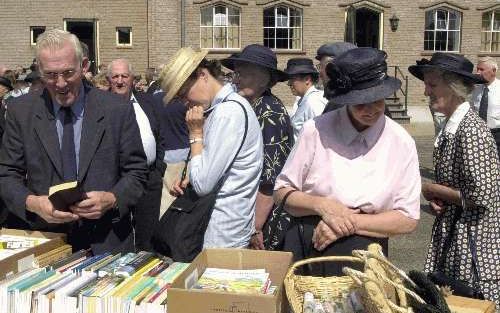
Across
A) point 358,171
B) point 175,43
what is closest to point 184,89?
point 358,171

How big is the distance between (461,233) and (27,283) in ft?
7.32

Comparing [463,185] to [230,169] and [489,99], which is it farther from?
[489,99]

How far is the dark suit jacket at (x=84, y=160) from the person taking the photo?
2.67 meters

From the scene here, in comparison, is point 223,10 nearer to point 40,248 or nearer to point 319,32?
point 319,32

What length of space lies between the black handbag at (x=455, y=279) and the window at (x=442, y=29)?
19816 millimetres

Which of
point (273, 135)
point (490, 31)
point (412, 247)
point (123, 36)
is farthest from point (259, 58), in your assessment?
point (490, 31)

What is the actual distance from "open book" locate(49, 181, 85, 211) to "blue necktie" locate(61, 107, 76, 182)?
0.82ft

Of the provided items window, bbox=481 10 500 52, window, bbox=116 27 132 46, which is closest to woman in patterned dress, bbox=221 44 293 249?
window, bbox=116 27 132 46

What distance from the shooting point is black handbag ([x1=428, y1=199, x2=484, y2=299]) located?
8.62 feet

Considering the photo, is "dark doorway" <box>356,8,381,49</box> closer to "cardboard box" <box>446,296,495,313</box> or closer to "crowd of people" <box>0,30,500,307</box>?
"crowd of people" <box>0,30,500,307</box>

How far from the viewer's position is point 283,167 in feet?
8.92

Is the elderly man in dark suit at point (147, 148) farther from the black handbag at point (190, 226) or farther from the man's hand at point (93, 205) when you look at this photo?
the man's hand at point (93, 205)

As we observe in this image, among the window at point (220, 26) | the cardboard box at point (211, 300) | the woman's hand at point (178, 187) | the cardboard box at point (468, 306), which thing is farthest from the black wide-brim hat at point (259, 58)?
the window at point (220, 26)

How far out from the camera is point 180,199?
9.50 ft
